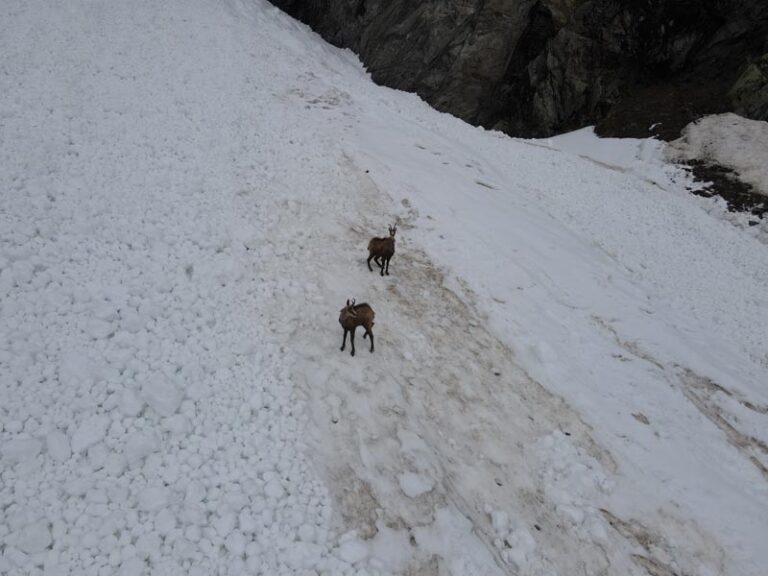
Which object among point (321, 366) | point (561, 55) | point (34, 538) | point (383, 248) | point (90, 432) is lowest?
point (34, 538)

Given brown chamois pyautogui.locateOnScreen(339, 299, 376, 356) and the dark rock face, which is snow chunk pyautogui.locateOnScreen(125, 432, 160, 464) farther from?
the dark rock face

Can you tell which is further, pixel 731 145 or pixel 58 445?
pixel 731 145

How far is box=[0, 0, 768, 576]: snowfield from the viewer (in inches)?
246

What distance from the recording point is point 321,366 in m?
8.76

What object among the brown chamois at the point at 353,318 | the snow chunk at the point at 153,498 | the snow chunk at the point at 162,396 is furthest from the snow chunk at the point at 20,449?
the brown chamois at the point at 353,318

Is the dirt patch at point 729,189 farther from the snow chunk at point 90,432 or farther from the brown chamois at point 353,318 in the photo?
the snow chunk at point 90,432

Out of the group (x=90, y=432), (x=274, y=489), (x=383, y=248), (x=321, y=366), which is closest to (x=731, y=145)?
(x=383, y=248)

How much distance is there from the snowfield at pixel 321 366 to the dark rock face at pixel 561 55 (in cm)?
1999

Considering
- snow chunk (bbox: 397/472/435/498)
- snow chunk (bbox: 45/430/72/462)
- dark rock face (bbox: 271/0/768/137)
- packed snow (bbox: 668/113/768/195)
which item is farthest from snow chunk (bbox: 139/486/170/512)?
dark rock face (bbox: 271/0/768/137)

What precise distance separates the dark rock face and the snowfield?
65.6 ft

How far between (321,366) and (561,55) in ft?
121

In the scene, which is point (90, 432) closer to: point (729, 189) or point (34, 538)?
point (34, 538)

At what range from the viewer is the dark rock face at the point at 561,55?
107 ft

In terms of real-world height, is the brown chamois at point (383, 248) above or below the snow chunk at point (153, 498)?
above
